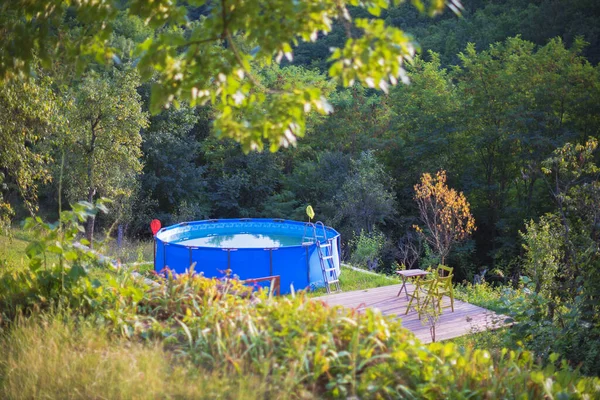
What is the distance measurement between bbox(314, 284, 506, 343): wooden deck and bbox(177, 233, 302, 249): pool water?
562 centimetres

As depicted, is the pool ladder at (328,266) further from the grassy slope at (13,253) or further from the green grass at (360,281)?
the grassy slope at (13,253)

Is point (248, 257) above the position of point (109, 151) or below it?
below

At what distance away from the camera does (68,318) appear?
339 centimetres

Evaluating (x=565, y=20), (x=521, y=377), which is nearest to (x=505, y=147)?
(x=565, y=20)

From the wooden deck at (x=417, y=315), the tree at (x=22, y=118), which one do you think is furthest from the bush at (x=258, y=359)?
the tree at (x=22, y=118)

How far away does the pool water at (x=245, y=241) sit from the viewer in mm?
15141

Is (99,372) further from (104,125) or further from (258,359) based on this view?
(104,125)

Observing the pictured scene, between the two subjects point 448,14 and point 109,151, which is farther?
point 448,14

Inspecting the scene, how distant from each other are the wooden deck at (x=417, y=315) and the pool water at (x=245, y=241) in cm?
562

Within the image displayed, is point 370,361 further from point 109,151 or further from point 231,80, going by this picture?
point 109,151

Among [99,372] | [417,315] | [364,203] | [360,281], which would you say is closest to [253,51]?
[99,372]

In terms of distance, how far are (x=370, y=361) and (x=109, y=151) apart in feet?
40.1

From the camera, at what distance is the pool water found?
596 inches

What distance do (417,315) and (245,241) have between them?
8153 mm
